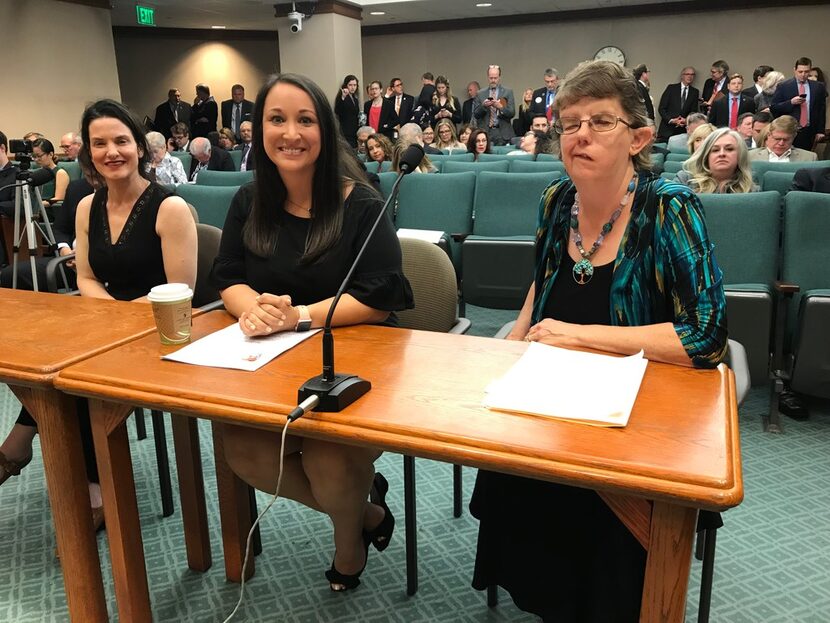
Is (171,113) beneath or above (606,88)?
above

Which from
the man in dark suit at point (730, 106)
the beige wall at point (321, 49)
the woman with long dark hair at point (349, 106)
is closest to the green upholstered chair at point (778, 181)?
Answer: the man in dark suit at point (730, 106)

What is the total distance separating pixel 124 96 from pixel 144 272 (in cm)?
1228

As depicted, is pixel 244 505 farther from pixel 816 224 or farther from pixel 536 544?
pixel 816 224

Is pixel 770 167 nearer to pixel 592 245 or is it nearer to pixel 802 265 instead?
pixel 802 265

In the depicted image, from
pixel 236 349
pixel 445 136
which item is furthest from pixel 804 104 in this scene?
pixel 236 349

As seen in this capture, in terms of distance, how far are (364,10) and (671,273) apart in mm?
10558

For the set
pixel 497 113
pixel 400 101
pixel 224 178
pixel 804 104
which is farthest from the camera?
pixel 400 101

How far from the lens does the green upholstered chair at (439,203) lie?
12.7 ft

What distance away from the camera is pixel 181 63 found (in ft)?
41.5

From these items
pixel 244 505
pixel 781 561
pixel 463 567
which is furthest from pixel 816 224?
pixel 244 505

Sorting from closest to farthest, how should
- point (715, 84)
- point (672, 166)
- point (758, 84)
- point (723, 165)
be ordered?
1. point (723, 165)
2. point (672, 166)
3. point (758, 84)
4. point (715, 84)

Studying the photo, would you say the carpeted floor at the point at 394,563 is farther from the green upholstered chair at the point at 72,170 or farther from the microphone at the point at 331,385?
the green upholstered chair at the point at 72,170

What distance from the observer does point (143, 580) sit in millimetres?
1471

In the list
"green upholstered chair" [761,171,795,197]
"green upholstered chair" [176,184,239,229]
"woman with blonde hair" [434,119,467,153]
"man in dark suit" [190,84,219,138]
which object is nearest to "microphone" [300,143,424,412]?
"green upholstered chair" [176,184,239,229]
